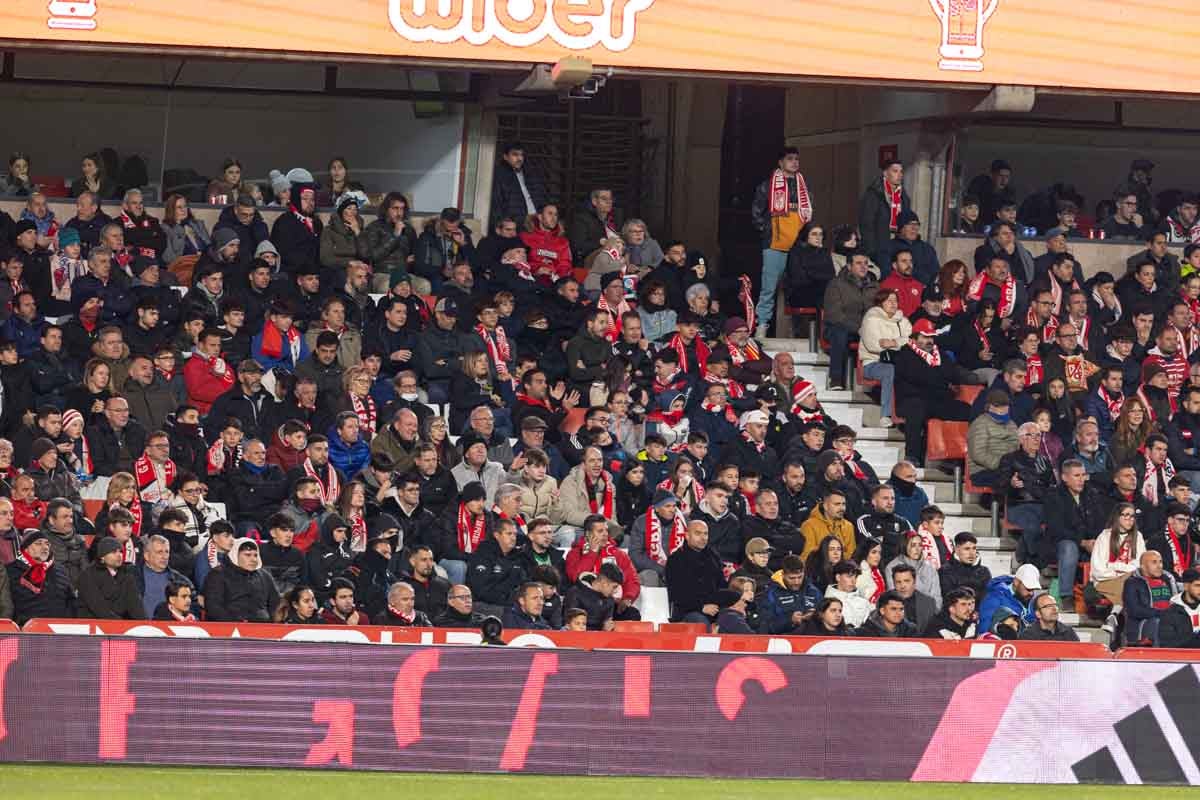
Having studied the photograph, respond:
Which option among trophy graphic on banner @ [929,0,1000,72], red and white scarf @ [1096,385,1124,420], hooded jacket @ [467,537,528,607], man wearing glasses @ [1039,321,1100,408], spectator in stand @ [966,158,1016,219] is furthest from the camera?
spectator in stand @ [966,158,1016,219]

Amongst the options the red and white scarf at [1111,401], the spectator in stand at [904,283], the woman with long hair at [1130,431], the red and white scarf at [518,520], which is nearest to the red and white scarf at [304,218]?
the red and white scarf at [518,520]

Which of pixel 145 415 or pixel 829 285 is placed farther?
pixel 829 285

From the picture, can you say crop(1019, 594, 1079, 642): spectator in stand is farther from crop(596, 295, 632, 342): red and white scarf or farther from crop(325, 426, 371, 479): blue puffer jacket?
crop(325, 426, 371, 479): blue puffer jacket

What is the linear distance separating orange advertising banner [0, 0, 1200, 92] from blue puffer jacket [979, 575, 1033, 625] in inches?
190

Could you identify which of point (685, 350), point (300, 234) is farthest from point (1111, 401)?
point (300, 234)

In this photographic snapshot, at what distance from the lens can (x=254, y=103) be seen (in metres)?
21.4

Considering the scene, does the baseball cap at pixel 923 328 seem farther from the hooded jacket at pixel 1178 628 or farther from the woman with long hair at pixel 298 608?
the woman with long hair at pixel 298 608

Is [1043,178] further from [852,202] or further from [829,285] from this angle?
[829,285]

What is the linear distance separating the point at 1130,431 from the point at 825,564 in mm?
3861

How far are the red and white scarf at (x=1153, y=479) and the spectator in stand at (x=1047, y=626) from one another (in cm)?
287

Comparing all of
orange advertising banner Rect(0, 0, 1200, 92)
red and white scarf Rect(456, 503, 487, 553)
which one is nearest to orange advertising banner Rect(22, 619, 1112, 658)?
red and white scarf Rect(456, 503, 487, 553)

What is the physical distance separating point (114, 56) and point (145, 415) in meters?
3.25

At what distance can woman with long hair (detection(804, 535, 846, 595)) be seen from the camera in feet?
56.2

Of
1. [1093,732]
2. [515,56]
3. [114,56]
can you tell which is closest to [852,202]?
[515,56]
